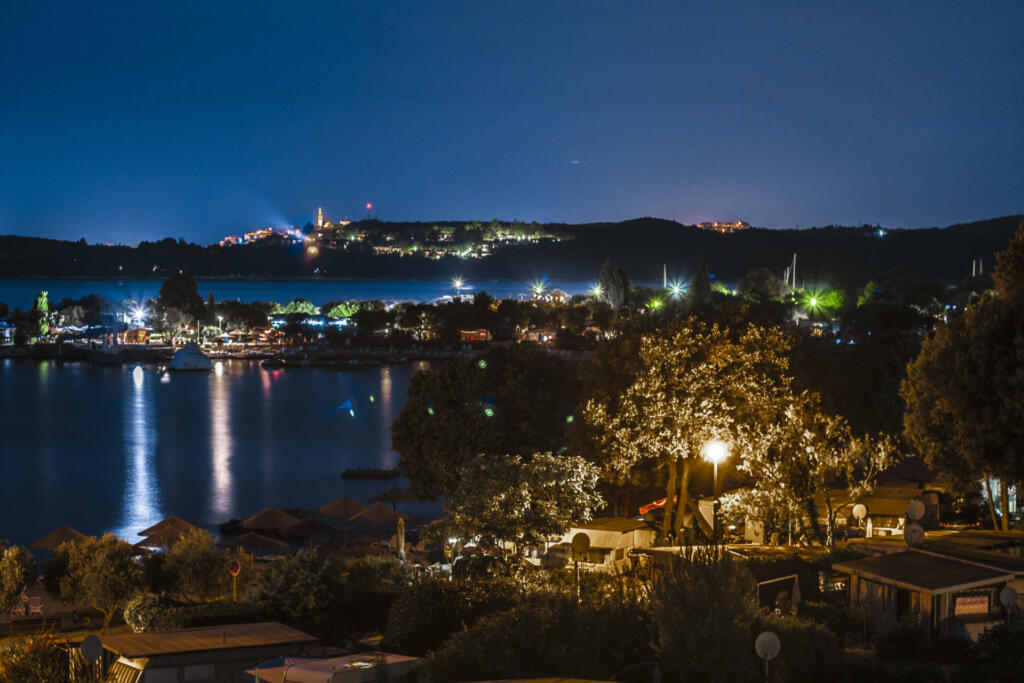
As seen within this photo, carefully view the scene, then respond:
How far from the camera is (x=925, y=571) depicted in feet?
24.8

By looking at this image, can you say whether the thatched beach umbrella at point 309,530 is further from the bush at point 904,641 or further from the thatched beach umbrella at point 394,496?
the bush at point 904,641

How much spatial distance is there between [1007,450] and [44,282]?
214711mm

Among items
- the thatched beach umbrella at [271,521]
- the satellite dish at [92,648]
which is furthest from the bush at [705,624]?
the thatched beach umbrella at [271,521]

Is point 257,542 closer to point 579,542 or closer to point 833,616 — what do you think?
point 579,542

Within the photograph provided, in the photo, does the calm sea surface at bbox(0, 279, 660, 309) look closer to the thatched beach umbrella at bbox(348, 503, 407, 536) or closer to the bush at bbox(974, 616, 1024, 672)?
the thatched beach umbrella at bbox(348, 503, 407, 536)

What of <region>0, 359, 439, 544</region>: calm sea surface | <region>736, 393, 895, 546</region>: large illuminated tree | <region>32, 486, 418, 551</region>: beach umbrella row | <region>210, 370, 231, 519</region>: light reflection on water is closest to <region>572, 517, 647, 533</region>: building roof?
<region>736, 393, 895, 546</region>: large illuminated tree

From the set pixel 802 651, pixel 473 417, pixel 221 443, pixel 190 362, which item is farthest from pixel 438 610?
pixel 190 362

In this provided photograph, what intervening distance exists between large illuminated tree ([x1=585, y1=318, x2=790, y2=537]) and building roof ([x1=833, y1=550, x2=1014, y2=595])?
351cm

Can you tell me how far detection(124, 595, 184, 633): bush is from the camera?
29.7ft

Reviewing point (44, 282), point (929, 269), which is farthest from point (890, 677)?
point (44, 282)

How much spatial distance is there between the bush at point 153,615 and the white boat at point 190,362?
62.9m

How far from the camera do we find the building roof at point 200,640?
6.66 meters

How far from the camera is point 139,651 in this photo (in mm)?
6574

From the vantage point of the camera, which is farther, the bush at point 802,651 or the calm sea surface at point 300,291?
the calm sea surface at point 300,291
